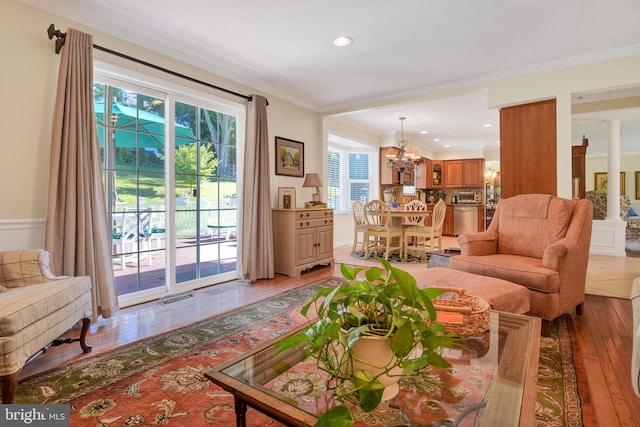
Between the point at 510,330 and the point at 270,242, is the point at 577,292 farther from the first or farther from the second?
the point at 270,242

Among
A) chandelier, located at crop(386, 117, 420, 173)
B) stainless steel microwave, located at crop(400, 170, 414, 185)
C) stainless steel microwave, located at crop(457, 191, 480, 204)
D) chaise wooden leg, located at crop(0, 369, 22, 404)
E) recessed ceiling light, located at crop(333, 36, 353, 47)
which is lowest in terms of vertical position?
chaise wooden leg, located at crop(0, 369, 22, 404)

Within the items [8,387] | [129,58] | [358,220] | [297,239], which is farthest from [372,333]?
[358,220]

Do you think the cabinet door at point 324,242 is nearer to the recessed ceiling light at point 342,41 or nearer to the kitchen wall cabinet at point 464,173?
the recessed ceiling light at point 342,41

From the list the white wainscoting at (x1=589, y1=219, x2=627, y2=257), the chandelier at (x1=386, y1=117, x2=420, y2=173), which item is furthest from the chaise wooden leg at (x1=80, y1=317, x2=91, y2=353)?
the white wainscoting at (x1=589, y1=219, x2=627, y2=257)

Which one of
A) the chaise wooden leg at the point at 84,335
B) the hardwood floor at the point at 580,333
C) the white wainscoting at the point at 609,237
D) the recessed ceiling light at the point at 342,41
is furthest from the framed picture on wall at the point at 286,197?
the white wainscoting at the point at 609,237

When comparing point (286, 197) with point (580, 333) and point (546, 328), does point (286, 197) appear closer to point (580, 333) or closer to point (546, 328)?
point (546, 328)

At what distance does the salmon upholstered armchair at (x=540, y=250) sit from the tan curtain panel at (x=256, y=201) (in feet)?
7.07

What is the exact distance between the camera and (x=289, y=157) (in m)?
4.78

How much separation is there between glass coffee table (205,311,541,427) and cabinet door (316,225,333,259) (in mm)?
3271

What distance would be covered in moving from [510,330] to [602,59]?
11.6 ft

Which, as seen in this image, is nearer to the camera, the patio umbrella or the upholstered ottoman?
the upholstered ottoman

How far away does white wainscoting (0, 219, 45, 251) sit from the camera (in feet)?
7.52

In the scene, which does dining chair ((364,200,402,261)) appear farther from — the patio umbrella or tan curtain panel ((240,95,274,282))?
the patio umbrella

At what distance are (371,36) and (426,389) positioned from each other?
9.78 ft
